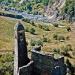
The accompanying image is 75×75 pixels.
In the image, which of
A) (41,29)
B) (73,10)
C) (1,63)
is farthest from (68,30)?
(1,63)

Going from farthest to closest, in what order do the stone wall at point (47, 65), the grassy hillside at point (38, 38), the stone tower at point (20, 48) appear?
the grassy hillside at point (38, 38) → the stone tower at point (20, 48) → the stone wall at point (47, 65)

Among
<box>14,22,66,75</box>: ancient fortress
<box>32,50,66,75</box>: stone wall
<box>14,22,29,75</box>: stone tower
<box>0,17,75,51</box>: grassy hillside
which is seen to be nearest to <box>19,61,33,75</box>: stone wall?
<box>14,22,66,75</box>: ancient fortress

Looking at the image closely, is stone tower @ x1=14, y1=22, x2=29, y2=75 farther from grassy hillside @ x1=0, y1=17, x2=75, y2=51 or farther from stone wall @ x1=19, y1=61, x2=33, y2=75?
Answer: grassy hillside @ x1=0, y1=17, x2=75, y2=51

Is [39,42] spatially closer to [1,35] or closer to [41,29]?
[1,35]

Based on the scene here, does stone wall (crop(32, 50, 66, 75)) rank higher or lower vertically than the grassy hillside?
lower

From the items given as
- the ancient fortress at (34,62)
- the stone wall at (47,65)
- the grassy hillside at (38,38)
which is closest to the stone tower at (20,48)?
the ancient fortress at (34,62)

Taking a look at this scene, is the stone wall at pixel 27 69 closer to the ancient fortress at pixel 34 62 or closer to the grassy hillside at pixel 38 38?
the ancient fortress at pixel 34 62

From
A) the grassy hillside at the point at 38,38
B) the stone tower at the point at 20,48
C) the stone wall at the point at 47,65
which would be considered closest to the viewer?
the stone wall at the point at 47,65

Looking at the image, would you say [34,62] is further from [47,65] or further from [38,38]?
[38,38]
